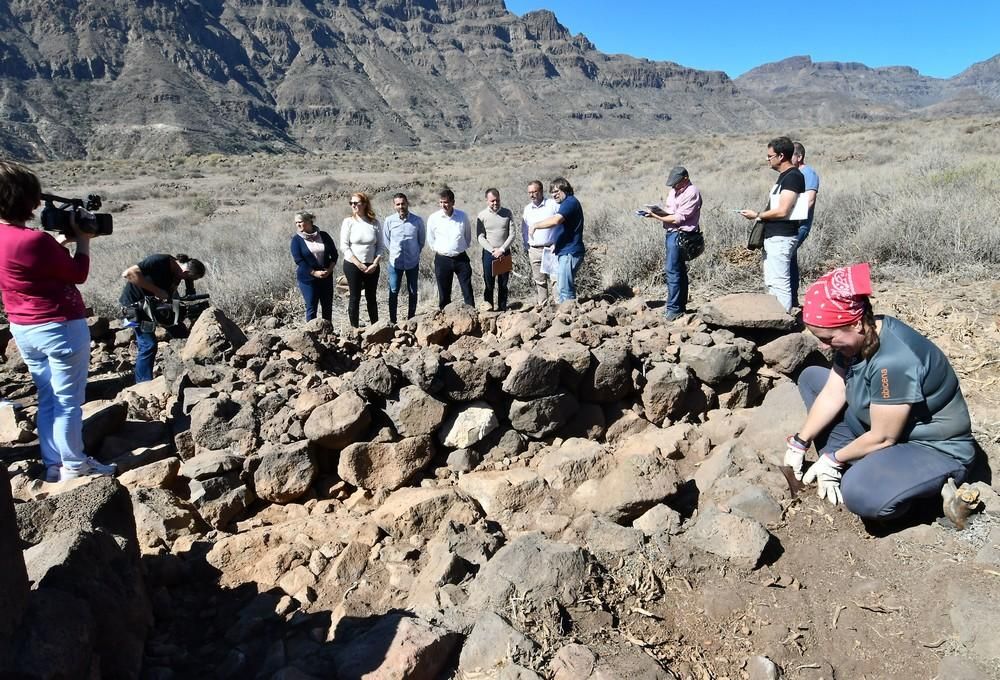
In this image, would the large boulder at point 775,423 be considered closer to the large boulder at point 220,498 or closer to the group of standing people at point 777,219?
the group of standing people at point 777,219

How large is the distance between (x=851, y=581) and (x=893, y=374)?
3.00ft

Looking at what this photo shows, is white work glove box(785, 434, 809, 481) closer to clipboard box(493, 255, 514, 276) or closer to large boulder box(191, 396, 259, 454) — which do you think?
large boulder box(191, 396, 259, 454)

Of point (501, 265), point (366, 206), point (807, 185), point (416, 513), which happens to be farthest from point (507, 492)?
point (366, 206)

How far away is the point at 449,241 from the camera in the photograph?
22.1 ft

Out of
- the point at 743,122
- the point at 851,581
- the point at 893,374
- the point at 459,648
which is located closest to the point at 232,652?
the point at 459,648

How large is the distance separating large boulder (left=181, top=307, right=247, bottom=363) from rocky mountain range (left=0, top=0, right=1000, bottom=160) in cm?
5028

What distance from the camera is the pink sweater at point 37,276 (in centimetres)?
333

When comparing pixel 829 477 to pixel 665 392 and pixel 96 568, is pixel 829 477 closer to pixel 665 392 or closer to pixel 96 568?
pixel 665 392

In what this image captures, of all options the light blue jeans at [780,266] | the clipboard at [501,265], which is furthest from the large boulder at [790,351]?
the clipboard at [501,265]

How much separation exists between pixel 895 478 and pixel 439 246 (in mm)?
4888

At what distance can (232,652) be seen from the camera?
249cm

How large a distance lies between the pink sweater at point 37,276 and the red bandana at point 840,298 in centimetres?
382

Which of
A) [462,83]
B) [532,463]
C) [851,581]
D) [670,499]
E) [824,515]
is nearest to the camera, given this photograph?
[851,581]

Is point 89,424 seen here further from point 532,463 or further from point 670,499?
point 670,499
